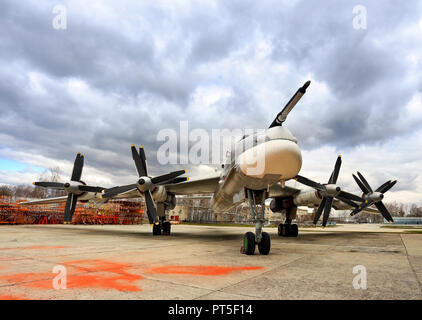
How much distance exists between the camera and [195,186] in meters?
15.7

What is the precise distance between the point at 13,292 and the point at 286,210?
1613cm

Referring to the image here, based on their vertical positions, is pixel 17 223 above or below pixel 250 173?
below

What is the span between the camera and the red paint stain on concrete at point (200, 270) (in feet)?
17.3

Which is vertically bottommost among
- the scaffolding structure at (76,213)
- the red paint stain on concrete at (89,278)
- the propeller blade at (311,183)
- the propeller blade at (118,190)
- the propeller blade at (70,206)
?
the scaffolding structure at (76,213)

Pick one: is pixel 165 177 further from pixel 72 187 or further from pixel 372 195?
pixel 372 195

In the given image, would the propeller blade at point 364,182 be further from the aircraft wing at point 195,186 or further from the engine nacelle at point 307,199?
the aircraft wing at point 195,186

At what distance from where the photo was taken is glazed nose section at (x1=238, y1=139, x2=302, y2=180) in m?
7.30

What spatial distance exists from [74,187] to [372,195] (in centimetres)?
2060

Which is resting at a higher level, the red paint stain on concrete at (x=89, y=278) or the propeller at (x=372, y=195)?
the propeller at (x=372, y=195)

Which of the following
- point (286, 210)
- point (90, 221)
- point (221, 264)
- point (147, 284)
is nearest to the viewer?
point (147, 284)

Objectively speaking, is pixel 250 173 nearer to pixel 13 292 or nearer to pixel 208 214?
pixel 13 292

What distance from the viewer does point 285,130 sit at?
7828mm

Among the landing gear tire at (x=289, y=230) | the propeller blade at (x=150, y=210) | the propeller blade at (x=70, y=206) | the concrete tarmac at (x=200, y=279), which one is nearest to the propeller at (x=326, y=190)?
the landing gear tire at (x=289, y=230)
